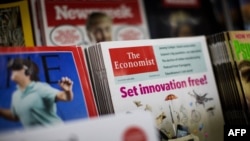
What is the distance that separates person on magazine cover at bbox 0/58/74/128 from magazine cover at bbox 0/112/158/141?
0.65 ft

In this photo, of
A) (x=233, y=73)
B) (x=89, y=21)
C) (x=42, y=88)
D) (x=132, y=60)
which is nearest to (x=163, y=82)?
(x=132, y=60)

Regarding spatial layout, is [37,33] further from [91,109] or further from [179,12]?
[179,12]

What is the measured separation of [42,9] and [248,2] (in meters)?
1.09

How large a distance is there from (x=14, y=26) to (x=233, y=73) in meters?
0.85

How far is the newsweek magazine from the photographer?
2.72 ft

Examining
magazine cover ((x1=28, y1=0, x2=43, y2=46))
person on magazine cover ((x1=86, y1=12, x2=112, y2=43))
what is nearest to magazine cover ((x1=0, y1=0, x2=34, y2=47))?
magazine cover ((x1=28, y1=0, x2=43, y2=46))

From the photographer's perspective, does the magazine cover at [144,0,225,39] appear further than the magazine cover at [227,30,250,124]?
Yes

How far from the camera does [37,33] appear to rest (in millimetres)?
1101

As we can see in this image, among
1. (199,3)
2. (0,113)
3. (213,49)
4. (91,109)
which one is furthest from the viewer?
(199,3)

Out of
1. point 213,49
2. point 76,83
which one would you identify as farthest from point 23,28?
point 213,49

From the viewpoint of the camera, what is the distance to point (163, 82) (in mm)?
905

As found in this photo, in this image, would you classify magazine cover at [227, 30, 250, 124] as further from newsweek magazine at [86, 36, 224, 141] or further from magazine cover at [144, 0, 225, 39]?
magazine cover at [144, 0, 225, 39]

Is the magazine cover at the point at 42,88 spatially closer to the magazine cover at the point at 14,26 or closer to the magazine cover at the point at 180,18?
the magazine cover at the point at 14,26

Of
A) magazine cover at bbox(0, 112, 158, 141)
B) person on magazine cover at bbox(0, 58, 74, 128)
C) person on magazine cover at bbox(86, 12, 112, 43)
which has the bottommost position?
magazine cover at bbox(0, 112, 158, 141)
